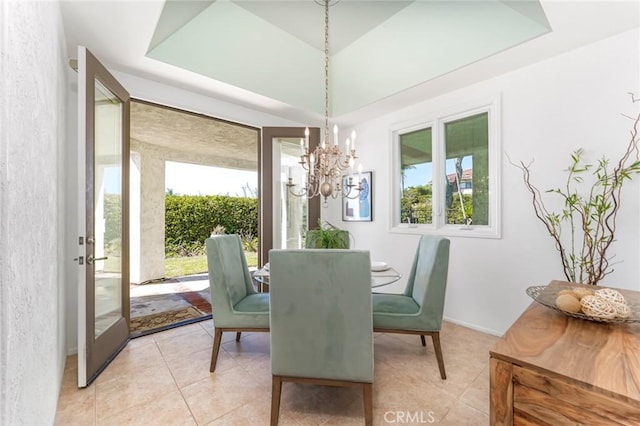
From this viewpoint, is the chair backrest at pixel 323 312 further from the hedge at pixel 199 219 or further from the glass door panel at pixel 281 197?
the hedge at pixel 199 219

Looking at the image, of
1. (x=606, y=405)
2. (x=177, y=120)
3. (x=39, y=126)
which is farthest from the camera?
(x=177, y=120)

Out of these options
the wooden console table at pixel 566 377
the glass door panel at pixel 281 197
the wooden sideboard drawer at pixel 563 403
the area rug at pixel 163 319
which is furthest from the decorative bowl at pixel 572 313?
the area rug at pixel 163 319

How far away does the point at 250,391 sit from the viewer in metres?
1.75

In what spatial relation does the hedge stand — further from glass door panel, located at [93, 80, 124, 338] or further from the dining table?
the dining table

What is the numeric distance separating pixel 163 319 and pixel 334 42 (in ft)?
12.1

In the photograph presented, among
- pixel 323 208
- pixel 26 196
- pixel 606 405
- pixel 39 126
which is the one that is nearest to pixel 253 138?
pixel 323 208

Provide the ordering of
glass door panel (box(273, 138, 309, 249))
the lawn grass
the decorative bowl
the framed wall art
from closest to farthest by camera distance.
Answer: the decorative bowl → glass door panel (box(273, 138, 309, 249)) → the framed wall art → the lawn grass

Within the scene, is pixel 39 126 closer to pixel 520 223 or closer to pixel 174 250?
pixel 520 223

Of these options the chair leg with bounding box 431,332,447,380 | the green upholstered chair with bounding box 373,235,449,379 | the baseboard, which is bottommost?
the baseboard

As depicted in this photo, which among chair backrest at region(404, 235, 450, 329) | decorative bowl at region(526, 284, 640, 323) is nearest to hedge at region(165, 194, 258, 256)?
Answer: chair backrest at region(404, 235, 450, 329)

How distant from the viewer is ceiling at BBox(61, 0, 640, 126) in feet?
6.14

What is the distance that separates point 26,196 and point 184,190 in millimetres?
5453

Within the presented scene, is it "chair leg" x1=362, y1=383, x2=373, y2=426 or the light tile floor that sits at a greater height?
"chair leg" x1=362, y1=383, x2=373, y2=426

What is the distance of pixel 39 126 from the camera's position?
115 cm
